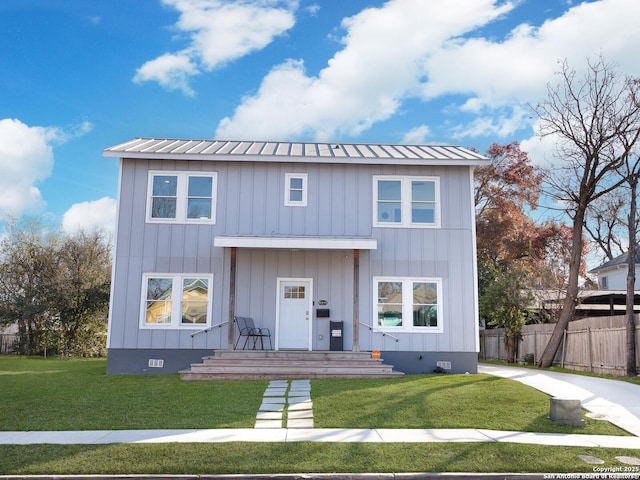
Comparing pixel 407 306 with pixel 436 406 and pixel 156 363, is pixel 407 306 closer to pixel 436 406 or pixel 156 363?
pixel 436 406

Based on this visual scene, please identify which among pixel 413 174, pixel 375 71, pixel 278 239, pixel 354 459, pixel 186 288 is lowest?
pixel 354 459

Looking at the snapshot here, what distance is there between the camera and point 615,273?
33.8 metres

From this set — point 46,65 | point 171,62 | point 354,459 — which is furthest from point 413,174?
point 46,65

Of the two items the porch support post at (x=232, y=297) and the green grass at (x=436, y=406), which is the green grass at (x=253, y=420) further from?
the porch support post at (x=232, y=297)

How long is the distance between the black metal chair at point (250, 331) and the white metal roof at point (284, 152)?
4.25m

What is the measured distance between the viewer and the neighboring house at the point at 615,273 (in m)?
31.8

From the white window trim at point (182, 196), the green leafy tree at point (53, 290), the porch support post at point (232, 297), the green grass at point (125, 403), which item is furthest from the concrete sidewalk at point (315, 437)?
the green leafy tree at point (53, 290)

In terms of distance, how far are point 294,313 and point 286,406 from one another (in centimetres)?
543

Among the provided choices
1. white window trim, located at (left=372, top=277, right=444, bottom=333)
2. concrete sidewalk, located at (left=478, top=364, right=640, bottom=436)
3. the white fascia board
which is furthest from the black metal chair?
concrete sidewalk, located at (left=478, top=364, right=640, bottom=436)

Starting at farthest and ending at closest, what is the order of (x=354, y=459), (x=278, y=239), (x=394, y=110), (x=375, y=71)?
(x=394, y=110)
(x=375, y=71)
(x=278, y=239)
(x=354, y=459)

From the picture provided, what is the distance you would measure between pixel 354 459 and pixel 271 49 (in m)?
14.3

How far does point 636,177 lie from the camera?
15.8 metres

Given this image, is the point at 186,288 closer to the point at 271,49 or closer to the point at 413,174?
the point at 413,174

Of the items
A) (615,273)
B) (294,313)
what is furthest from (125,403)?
(615,273)
